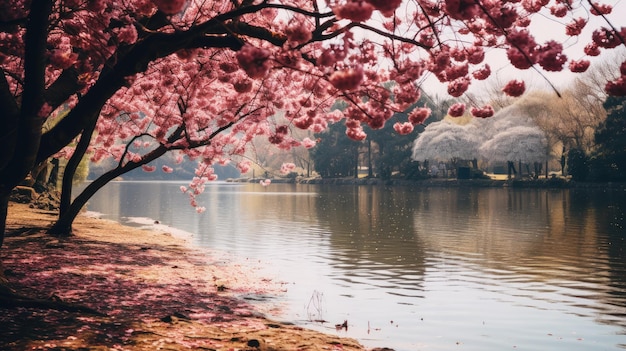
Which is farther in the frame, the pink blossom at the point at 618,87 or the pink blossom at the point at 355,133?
the pink blossom at the point at 355,133

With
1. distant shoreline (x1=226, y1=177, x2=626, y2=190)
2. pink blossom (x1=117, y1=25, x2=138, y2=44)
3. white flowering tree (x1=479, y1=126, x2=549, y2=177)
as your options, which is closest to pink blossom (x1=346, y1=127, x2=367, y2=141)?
pink blossom (x1=117, y1=25, x2=138, y2=44)

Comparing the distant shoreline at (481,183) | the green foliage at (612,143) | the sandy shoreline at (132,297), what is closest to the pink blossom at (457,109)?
the sandy shoreline at (132,297)

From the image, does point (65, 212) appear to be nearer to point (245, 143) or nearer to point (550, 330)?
point (245, 143)

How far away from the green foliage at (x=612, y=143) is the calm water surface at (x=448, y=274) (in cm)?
2919

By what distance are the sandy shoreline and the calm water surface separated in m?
1.45

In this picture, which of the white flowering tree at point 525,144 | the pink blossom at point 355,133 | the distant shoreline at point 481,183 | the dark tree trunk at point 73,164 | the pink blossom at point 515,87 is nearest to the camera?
the pink blossom at point 515,87

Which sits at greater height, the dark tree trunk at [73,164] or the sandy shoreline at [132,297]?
the dark tree trunk at [73,164]

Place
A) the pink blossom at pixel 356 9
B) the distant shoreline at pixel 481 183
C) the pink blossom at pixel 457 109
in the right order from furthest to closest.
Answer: the distant shoreline at pixel 481 183, the pink blossom at pixel 457 109, the pink blossom at pixel 356 9

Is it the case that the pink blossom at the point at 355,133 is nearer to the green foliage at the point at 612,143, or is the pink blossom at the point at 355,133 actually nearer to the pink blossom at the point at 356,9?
the pink blossom at the point at 356,9

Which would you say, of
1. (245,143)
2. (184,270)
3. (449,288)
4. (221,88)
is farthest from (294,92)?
(449,288)

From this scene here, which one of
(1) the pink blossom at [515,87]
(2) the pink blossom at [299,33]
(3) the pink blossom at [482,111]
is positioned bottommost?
(3) the pink blossom at [482,111]

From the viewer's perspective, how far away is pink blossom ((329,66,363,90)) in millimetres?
5836

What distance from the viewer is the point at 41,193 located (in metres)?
33.9

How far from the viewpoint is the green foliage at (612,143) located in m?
61.2
